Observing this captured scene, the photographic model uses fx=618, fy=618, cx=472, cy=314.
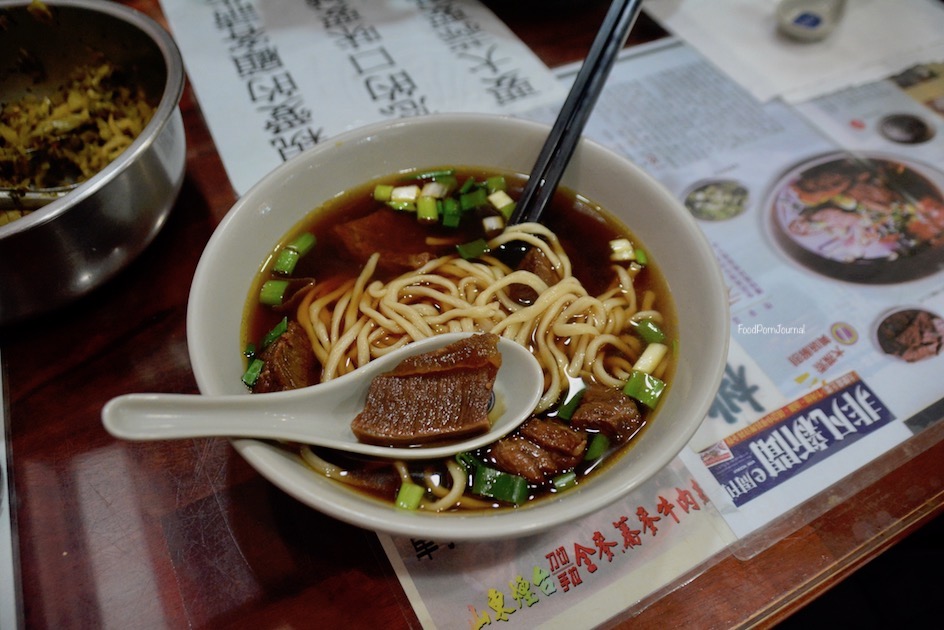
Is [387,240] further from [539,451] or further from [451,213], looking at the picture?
[539,451]

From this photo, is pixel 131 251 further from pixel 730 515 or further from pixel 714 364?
pixel 730 515

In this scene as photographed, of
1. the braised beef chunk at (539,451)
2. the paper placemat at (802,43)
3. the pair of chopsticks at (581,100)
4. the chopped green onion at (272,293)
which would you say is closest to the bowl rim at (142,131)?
the chopped green onion at (272,293)

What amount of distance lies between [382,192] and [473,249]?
31cm

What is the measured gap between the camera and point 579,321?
1629 millimetres

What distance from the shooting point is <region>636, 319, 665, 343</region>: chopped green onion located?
151 centimetres

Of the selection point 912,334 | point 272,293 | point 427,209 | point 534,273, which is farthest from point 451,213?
point 912,334

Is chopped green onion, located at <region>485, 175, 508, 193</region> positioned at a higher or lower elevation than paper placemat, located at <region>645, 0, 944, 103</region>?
lower

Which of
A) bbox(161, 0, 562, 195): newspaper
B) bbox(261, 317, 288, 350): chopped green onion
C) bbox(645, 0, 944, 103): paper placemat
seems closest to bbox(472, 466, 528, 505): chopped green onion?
bbox(261, 317, 288, 350): chopped green onion

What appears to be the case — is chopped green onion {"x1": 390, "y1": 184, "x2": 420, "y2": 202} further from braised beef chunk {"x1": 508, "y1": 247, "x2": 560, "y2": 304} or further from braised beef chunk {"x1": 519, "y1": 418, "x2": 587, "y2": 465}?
braised beef chunk {"x1": 519, "y1": 418, "x2": 587, "y2": 465}

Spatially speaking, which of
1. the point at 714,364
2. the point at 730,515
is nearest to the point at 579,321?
the point at 714,364

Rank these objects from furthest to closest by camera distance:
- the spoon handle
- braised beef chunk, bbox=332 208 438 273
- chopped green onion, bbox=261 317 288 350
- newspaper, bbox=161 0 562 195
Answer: newspaper, bbox=161 0 562 195 → braised beef chunk, bbox=332 208 438 273 → chopped green onion, bbox=261 317 288 350 → the spoon handle

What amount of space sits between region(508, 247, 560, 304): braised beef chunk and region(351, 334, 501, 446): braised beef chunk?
0.97 feet

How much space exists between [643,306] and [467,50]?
1.58 m

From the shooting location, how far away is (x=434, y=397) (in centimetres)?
133
